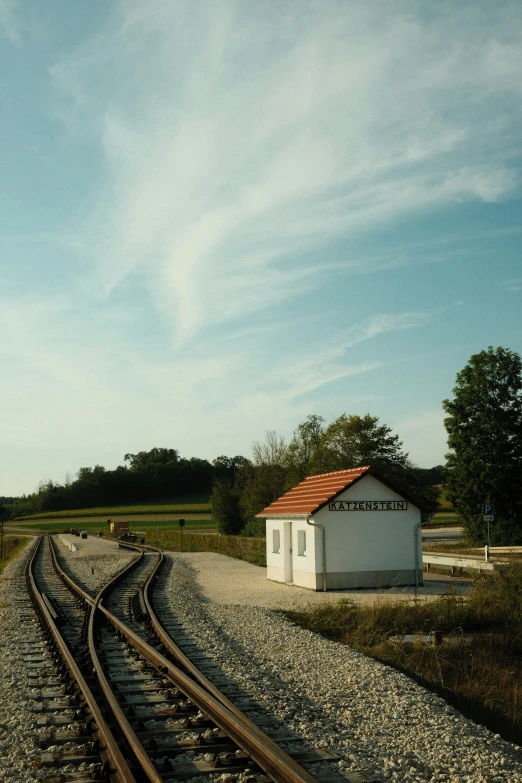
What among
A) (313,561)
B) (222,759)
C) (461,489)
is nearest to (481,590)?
(313,561)

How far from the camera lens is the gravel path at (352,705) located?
6.60m

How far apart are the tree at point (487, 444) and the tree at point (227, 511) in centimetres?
1740

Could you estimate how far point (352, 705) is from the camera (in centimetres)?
864

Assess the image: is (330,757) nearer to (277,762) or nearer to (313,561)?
(277,762)

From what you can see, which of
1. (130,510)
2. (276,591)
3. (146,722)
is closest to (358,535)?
(276,591)

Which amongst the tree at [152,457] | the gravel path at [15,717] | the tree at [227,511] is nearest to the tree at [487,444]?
the tree at [227,511]

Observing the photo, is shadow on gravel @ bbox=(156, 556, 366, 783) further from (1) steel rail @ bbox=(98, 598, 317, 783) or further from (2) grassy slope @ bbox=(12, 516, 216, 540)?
(2) grassy slope @ bbox=(12, 516, 216, 540)

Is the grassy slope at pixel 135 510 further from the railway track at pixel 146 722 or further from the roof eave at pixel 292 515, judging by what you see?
the railway track at pixel 146 722

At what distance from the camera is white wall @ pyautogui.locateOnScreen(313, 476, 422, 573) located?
21.8 meters

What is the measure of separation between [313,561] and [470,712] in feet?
42.3

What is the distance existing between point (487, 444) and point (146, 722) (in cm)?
4084

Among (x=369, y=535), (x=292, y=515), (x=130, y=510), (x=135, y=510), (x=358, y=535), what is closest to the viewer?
(x=358, y=535)

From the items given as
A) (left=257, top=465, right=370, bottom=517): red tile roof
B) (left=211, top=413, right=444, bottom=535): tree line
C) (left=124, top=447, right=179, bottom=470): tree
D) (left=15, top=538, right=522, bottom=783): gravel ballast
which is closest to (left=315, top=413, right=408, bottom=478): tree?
(left=211, top=413, right=444, bottom=535): tree line

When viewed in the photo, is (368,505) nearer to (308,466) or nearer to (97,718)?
(97,718)
